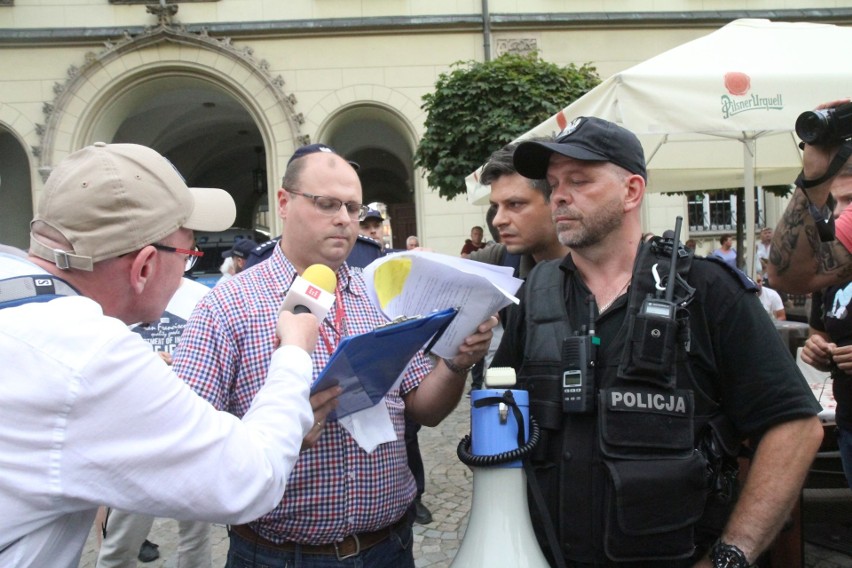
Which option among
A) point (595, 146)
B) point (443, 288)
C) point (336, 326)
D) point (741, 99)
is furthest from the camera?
point (741, 99)

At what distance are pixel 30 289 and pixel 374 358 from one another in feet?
2.28

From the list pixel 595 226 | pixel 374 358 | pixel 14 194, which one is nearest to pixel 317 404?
pixel 374 358

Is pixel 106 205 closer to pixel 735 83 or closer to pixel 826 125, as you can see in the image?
pixel 826 125

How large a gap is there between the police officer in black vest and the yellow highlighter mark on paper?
1.33 feet

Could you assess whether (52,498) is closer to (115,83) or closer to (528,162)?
(528,162)

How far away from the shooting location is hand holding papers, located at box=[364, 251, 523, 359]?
5.10 feet

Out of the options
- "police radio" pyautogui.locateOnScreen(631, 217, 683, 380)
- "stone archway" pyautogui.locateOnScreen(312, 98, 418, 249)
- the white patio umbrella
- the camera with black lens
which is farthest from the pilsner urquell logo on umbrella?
"stone archway" pyautogui.locateOnScreen(312, 98, 418, 249)

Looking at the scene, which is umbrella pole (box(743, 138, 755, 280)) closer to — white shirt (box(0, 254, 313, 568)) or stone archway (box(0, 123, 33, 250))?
white shirt (box(0, 254, 313, 568))

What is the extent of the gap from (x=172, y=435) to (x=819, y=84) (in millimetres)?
4378

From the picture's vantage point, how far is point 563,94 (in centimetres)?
886

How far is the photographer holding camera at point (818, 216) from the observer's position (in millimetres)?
1816

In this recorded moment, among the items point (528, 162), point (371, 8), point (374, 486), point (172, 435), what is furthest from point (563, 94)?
point (172, 435)

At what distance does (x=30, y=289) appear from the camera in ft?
3.72

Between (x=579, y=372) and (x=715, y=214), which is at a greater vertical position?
(x=579, y=372)
